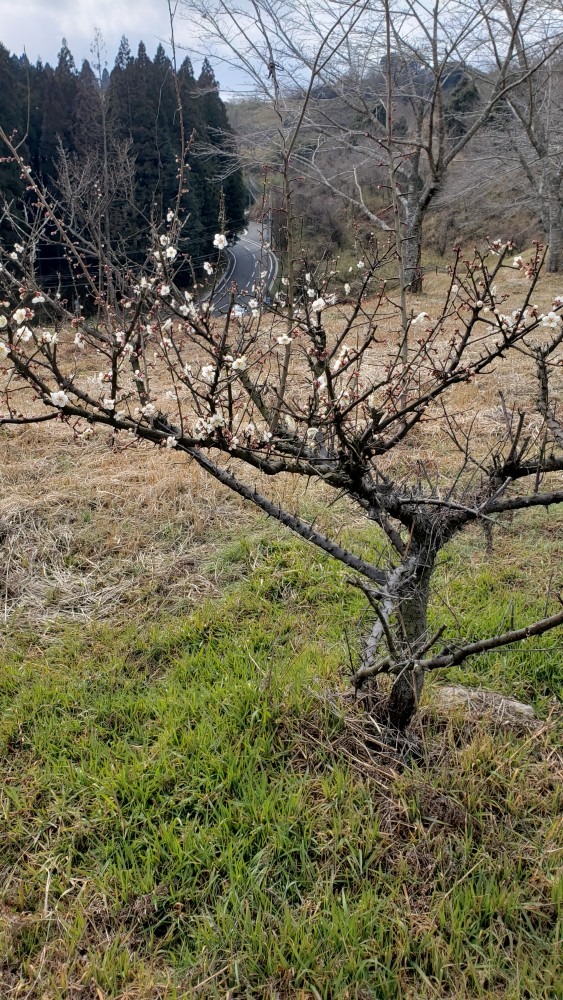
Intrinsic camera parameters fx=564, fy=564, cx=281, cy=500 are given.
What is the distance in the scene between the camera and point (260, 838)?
201cm

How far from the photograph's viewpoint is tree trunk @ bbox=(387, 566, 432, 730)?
7.06 ft

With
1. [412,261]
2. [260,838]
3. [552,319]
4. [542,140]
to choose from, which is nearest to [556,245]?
[542,140]

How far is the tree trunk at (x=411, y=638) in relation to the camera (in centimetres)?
215

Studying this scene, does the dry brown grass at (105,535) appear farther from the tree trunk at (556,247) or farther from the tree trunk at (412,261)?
the tree trunk at (556,247)

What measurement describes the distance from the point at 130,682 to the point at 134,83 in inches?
893

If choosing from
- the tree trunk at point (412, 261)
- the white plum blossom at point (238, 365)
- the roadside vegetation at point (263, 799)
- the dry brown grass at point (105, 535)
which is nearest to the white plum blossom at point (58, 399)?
the white plum blossom at point (238, 365)

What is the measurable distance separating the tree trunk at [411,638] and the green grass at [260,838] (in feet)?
0.62

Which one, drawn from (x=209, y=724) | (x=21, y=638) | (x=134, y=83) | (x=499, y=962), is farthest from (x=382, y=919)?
(x=134, y=83)

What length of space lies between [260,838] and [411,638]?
0.91 meters

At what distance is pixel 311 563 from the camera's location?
3.70 m

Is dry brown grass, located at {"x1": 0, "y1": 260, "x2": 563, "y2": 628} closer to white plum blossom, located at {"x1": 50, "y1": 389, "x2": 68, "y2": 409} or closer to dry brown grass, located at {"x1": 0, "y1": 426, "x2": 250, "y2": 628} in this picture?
dry brown grass, located at {"x1": 0, "y1": 426, "x2": 250, "y2": 628}

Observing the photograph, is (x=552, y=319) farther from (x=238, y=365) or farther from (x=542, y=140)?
(x=542, y=140)

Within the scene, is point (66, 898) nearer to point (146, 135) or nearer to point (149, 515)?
point (149, 515)

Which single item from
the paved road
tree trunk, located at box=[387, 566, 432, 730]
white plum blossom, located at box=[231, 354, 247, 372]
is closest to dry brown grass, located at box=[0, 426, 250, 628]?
the paved road
